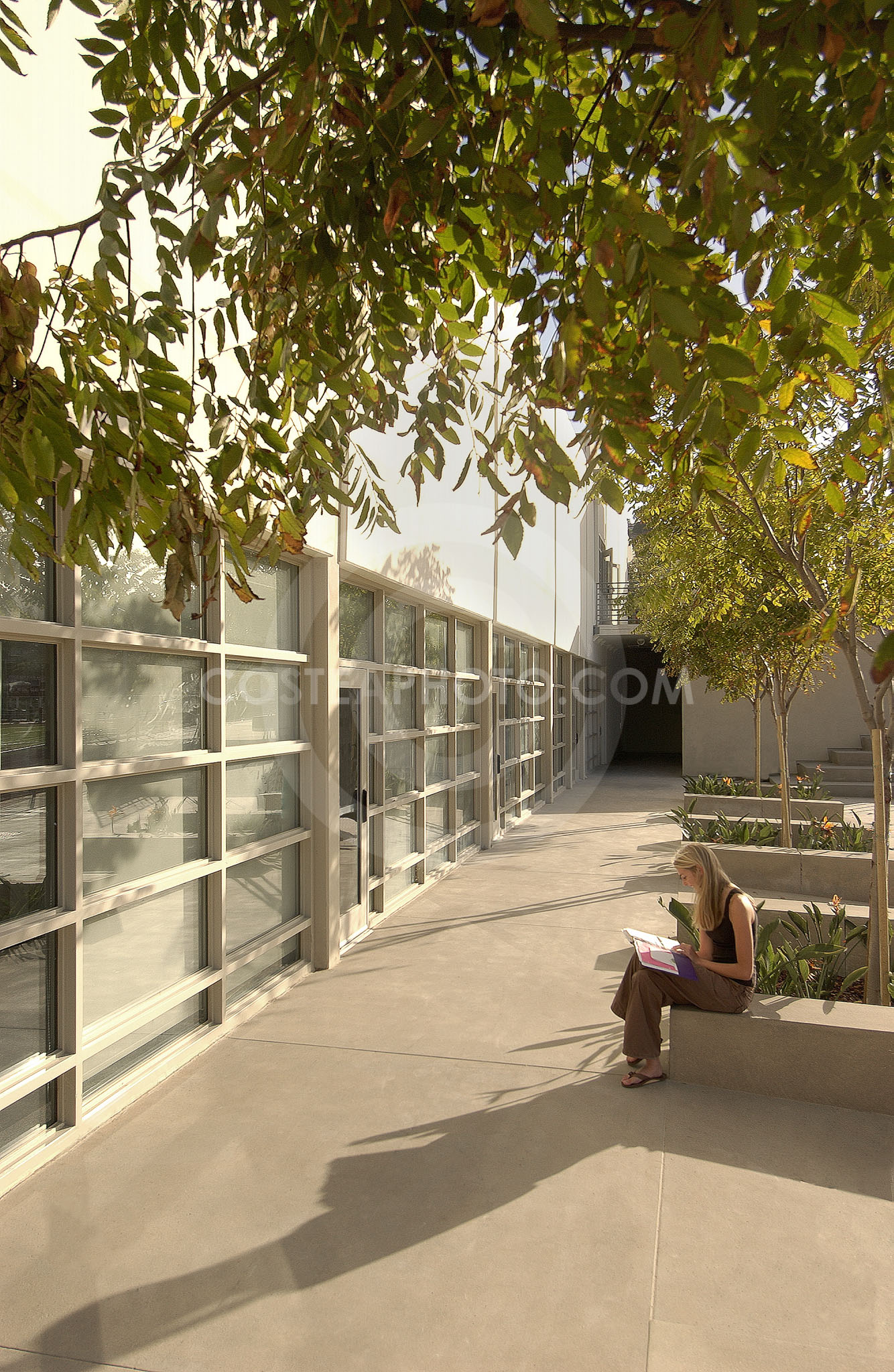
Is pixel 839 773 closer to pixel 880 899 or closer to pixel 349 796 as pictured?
pixel 349 796

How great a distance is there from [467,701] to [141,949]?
23.6 ft

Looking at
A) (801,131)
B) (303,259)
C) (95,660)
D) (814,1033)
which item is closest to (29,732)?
(95,660)

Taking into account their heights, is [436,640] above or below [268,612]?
above

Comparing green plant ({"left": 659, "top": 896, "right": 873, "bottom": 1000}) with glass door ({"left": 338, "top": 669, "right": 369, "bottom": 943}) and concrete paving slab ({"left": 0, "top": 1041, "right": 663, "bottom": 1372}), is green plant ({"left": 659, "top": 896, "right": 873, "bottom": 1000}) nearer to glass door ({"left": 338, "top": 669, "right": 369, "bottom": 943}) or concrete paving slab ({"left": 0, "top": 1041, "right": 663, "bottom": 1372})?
concrete paving slab ({"left": 0, "top": 1041, "right": 663, "bottom": 1372})

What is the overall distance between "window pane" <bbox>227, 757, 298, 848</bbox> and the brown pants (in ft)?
7.87

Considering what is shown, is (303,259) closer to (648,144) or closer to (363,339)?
(363,339)

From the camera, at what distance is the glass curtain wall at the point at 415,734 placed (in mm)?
8016

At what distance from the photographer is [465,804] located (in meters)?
11.4

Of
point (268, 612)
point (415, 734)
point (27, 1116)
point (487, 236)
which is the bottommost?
point (27, 1116)

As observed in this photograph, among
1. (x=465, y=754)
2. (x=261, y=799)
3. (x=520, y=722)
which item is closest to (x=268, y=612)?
(x=261, y=799)

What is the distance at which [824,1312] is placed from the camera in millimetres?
2922

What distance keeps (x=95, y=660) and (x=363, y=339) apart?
7.71 feet

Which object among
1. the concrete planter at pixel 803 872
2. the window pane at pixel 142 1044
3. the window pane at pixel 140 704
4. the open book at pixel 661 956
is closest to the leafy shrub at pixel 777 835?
the concrete planter at pixel 803 872

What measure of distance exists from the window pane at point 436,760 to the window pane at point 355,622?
191 cm
